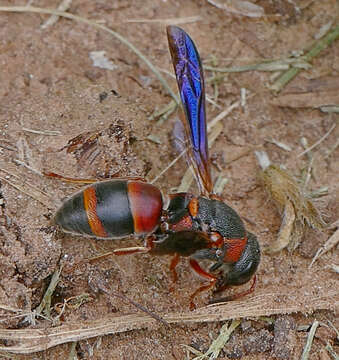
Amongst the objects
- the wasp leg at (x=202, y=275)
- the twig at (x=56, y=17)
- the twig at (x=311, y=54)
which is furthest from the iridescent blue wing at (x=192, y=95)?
A: the twig at (x=56, y=17)

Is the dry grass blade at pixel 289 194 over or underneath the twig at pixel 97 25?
underneath

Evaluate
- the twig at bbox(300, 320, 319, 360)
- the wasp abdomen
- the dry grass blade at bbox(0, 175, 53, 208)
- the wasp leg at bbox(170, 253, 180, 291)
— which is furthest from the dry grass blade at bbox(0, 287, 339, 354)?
the dry grass blade at bbox(0, 175, 53, 208)

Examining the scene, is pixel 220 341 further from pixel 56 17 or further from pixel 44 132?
pixel 56 17

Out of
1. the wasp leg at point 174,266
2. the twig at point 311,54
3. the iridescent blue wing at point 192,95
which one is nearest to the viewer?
the iridescent blue wing at point 192,95

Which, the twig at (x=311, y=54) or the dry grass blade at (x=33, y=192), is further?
the twig at (x=311, y=54)

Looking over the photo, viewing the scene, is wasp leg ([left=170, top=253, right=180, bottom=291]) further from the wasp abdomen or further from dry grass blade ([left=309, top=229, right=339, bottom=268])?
dry grass blade ([left=309, top=229, right=339, bottom=268])

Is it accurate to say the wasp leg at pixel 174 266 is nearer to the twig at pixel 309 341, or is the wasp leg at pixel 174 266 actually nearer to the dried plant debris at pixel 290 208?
the dried plant debris at pixel 290 208

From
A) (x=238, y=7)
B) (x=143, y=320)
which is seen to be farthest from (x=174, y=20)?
(x=143, y=320)
